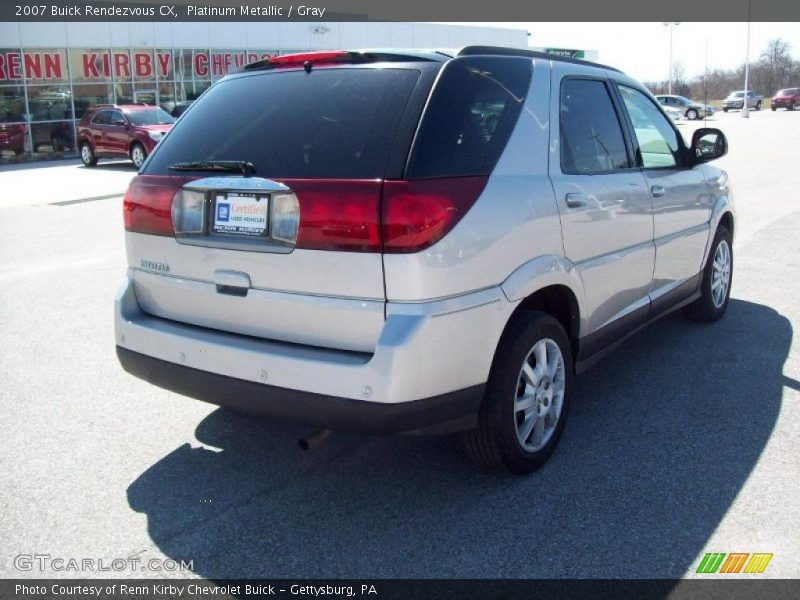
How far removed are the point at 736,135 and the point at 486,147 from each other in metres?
30.7

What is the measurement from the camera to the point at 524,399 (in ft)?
12.0

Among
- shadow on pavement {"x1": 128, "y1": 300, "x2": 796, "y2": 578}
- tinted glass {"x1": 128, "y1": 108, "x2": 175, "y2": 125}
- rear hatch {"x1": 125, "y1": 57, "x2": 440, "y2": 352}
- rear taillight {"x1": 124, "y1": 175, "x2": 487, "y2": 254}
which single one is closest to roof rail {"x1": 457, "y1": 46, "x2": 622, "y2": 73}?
rear hatch {"x1": 125, "y1": 57, "x2": 440, "y2": 352}

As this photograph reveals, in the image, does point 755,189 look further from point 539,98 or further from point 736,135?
point 736,135

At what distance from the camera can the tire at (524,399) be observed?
11.3 ft

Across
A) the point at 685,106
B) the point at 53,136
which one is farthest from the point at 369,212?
the point at 685,106

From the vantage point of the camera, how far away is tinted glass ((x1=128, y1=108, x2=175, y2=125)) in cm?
2202

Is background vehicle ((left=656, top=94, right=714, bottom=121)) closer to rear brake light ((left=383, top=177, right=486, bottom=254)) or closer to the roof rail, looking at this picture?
the roof rail

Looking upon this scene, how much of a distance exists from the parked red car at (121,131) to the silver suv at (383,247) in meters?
18.5

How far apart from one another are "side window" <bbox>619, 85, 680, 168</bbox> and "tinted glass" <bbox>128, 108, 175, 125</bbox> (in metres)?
18.8

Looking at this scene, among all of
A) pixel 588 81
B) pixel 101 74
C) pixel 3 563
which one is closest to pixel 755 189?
pixel 588 81

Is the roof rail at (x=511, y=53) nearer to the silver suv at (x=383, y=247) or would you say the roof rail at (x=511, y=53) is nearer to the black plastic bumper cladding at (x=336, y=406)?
the silver suv at (x=383, y=247)

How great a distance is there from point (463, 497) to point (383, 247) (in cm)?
127

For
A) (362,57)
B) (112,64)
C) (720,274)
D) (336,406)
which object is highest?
(112,64)

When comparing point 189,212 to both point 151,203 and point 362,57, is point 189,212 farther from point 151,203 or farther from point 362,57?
point 362,57
